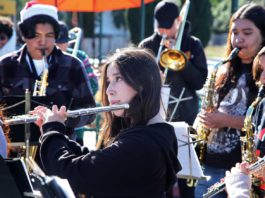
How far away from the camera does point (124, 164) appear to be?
233 centimetres

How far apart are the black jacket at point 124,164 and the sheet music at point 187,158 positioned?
0.92 m

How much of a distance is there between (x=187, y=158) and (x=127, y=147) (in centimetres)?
109

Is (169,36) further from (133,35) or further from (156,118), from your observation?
(133,35)

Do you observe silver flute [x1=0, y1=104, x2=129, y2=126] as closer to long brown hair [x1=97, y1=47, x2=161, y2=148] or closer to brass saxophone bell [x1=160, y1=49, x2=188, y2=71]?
long brown hair [x1=97, y1=47, x2=161, y2=148]

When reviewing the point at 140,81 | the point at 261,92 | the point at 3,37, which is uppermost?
the point at 140,81

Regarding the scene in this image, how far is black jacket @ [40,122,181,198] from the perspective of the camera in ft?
7.65

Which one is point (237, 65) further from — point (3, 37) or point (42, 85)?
point (3, 37)

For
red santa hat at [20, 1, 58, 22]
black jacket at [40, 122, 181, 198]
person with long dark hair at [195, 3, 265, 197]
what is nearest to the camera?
black jacket at [40, 122, 181, 198]

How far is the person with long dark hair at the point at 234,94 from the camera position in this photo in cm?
365

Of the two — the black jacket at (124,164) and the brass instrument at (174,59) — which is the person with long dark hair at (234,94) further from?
the black jacket at (124,164)

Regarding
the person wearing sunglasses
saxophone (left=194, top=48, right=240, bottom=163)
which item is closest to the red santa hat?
saxophone (left=194, top=48, right=240, bottom=163)

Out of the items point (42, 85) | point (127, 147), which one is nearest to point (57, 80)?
point (42, 85)

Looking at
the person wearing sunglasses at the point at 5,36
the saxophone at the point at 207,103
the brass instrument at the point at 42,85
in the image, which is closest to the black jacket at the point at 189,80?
the saxophone at the point at 207,103

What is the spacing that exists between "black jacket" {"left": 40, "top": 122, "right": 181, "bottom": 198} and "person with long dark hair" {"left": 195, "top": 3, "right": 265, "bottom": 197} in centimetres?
127
